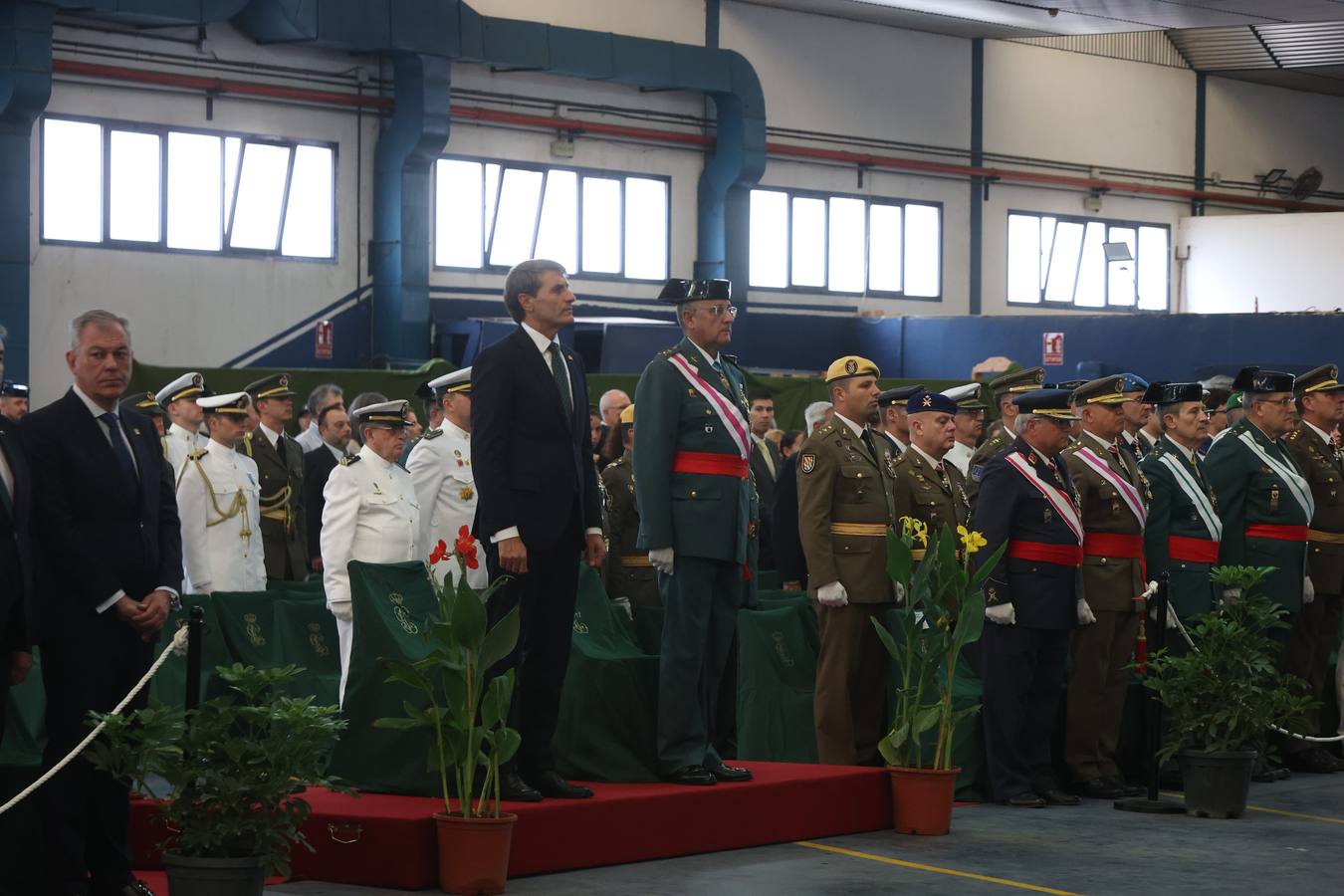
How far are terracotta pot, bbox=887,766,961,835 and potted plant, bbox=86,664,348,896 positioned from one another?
2.36 metres

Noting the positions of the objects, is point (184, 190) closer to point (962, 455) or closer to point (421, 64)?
point (421, 64)

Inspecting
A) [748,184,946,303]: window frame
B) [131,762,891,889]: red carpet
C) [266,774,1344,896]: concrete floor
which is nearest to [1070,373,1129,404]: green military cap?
[266,774,1344,896]: concrete floor

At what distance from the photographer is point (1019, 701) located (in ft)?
22.9

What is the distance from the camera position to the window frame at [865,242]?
2184cm

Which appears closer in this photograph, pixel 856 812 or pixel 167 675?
pixel 856 812

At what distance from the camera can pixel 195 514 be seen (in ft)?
25.4

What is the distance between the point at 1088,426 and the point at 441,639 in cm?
346

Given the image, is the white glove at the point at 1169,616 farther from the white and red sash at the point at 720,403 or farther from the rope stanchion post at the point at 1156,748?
the white and red sash at the point at 720,403

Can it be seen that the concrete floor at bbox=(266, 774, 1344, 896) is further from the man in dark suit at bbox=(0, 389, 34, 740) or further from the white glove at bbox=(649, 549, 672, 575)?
the man in dark suit at bbox=(0, 389, 34, 740)

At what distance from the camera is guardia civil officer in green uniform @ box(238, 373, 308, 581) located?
30.7ft

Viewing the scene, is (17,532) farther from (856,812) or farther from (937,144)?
(937,144)

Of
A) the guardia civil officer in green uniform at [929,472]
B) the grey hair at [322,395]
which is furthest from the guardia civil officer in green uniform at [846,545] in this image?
the grey hair at [322,395]

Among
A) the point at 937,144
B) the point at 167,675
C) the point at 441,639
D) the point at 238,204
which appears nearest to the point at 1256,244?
the point at 937,144

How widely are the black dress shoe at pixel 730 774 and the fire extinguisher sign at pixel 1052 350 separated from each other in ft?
47.7
